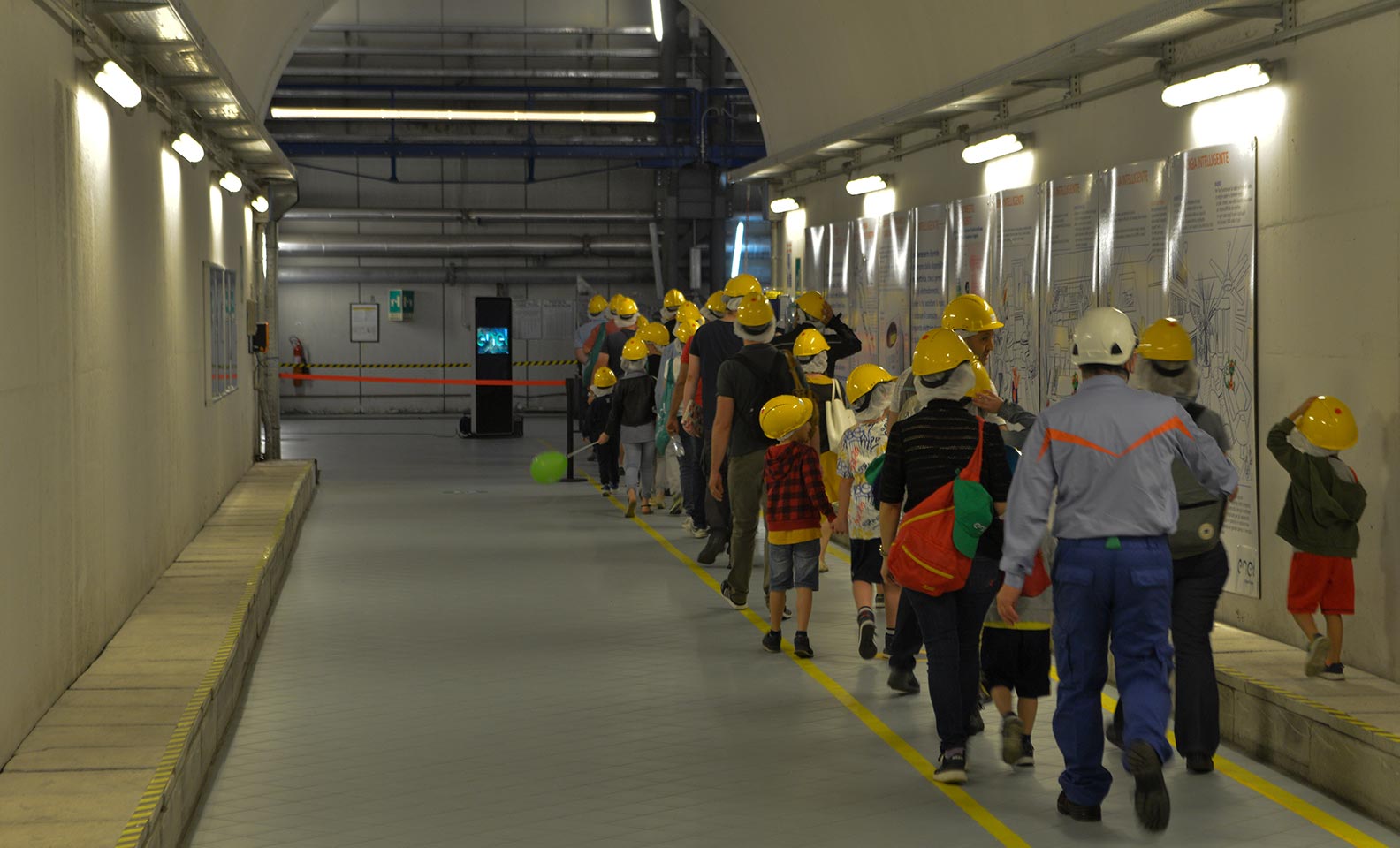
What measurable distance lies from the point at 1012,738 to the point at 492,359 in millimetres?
20197

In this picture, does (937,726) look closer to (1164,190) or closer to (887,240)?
(1164,190)

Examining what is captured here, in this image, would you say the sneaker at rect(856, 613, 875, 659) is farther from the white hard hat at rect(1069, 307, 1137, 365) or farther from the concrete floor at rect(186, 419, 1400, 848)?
the white hard hat at rect(1069, 307, 1137, 365)

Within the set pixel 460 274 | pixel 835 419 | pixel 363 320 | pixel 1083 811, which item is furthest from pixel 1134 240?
pixel 363 320

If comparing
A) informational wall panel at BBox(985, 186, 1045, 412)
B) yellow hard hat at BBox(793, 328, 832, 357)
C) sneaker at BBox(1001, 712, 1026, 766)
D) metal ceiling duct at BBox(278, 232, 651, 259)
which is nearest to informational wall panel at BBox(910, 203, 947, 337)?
informational wall panel at BBox(985, 186, 1045, 412)

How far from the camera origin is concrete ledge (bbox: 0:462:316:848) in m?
4.91

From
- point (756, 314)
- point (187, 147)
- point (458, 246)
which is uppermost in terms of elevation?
point (458, 246)

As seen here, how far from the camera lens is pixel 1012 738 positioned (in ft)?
21.2

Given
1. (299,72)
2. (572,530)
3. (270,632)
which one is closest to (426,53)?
(299,72)

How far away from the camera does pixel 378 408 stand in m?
31.7

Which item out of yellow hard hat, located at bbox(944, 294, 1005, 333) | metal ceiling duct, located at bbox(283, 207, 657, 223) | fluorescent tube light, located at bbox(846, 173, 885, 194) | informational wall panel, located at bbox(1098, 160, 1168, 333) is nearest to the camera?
yellow hard hat, located at bbox(944, 294, 1005, 333)

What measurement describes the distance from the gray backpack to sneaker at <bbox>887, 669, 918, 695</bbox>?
1.98 meters

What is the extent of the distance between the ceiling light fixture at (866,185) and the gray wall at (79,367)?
630cm

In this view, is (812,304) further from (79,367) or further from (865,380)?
(79,367)

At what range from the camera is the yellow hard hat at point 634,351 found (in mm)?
15648
